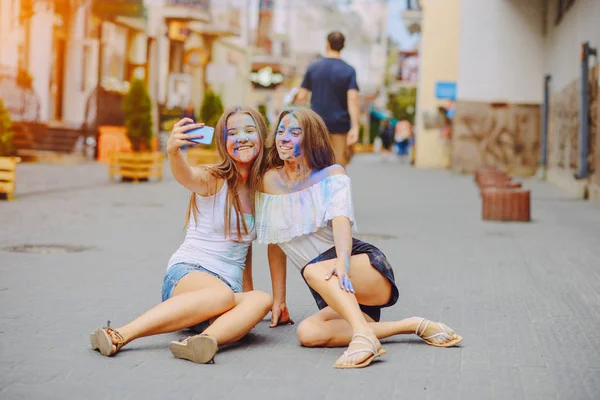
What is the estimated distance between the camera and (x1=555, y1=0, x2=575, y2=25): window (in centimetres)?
2377

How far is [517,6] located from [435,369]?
2693 centimetres

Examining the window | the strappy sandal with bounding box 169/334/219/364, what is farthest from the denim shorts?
the window

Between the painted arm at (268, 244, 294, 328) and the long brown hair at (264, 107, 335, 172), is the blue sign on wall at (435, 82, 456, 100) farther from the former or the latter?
the long brown hair at (264, 107, 335, 172)

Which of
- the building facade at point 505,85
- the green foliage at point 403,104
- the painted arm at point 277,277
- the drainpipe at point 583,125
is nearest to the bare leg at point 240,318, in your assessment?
the painted arm at point 277,277

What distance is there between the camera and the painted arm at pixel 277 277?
5.53 metres

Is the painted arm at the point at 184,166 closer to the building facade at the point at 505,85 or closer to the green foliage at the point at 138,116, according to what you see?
the green foliage at the point at 138,116

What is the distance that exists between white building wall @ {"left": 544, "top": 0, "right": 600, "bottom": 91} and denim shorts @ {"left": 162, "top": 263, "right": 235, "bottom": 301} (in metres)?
14.8

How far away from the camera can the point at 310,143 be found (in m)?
5.26

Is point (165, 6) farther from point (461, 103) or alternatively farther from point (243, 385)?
point (243, 385)

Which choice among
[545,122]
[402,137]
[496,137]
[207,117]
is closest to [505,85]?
[496,137]

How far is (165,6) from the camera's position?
3941cm

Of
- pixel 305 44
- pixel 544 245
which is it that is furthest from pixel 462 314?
pixel 305 44

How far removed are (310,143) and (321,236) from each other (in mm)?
478

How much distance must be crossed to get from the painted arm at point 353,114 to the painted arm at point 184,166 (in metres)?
5.29
